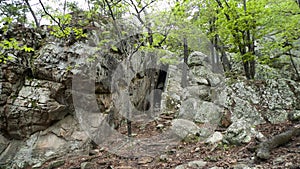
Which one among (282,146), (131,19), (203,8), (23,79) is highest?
(203,8)

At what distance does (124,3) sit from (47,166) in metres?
5.12

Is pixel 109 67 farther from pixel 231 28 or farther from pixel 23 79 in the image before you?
pixel 231 28

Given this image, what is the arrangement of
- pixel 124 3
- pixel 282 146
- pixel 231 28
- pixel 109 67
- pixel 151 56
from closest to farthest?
1. pixel 282 146
2. pixel 231 28
3. pixel 124 3
4. pixel 109 67
5. pixel 151 56

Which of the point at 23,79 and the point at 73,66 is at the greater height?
the point at 73,66

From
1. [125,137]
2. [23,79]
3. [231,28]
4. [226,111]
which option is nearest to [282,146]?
[226,111]

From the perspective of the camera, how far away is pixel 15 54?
271 inches

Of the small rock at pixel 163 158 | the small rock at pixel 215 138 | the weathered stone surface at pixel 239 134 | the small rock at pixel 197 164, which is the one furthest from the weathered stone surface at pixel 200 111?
the small rock at pixel 197 164

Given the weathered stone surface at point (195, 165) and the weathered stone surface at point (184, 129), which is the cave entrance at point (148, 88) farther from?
the weathered stone surface at point (195, 165)

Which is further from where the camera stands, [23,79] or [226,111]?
[23,79]

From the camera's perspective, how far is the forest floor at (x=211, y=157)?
10.1ft

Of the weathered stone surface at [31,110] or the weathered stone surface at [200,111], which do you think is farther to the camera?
the weathered stone surface at [31,110]

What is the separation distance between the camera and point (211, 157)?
A: 12.4 feet

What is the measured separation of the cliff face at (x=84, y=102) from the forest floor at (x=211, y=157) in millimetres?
530

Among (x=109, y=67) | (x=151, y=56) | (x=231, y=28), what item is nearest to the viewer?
(x=231, y=28)
